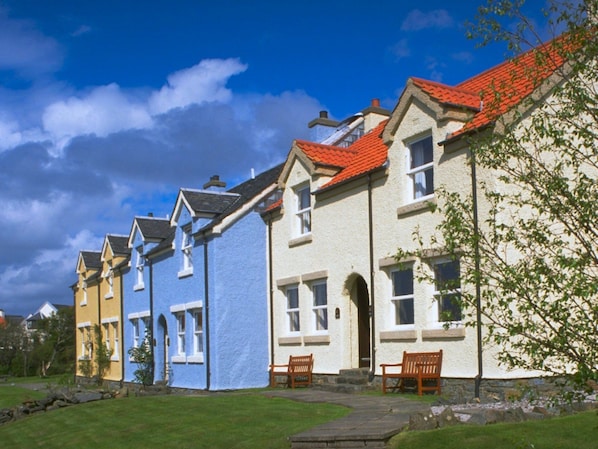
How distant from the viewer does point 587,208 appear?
5602mm

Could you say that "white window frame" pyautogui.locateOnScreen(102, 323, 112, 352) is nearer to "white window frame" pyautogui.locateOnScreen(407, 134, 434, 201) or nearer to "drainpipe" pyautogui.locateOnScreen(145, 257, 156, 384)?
"drainpipe" pyautogui.locateOnScreen(145, 257, 156, 384)

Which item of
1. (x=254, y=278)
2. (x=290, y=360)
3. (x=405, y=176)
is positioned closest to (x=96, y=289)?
(x=254, y=278)

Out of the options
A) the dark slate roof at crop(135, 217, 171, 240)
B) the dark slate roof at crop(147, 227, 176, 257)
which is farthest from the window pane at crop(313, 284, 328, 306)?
the dark slate roof at crop(135, 217, 171, 240)

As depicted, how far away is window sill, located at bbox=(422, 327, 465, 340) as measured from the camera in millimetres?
16141

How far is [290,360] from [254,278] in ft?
11.6

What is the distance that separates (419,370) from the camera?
16.7 meters

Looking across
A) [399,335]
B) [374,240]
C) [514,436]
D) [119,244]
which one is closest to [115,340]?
[119,244]

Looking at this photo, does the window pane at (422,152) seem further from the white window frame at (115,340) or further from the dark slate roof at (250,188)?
the white window frame at (115,340)

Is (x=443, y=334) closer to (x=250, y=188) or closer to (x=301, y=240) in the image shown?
(x=301, y=240)

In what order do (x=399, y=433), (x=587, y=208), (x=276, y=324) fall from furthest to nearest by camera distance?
(x=276, y=324) < (x=399, y=433) < (x=587, y=208)

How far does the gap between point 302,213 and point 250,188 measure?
21.4ft

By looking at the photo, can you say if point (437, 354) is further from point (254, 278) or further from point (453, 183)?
point (254, 278)

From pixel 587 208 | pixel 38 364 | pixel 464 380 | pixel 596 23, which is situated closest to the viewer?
pixel 587 208

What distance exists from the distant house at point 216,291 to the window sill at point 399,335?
703 cm
